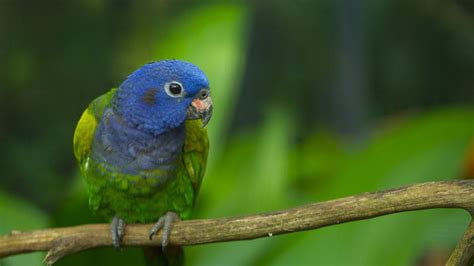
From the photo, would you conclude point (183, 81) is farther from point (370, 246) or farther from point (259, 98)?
point (259, 98)

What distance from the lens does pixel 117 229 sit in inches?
44.3

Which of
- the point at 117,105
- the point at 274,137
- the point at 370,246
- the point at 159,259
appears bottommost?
the point at 370,246

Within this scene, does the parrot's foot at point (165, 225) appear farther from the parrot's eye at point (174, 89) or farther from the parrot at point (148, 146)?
the parrot's eye at point (174, 89)

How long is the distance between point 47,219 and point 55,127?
72cm

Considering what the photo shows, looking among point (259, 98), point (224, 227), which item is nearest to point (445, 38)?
point (259, 98)

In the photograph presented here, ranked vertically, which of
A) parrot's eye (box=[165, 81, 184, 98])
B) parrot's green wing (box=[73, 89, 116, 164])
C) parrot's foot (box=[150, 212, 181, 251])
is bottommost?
parrot's foot (box=[150, 212, 181, 251])

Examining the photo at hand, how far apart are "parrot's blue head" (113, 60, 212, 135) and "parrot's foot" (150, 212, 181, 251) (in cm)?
14

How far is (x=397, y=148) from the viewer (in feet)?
5.37

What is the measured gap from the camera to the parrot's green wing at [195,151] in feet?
3.97

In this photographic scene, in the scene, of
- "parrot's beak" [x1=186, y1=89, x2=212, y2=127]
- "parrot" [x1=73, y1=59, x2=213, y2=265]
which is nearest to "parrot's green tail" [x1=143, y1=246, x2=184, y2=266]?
"parrot" [x1=73, y1=59, x2=213, y2=265]

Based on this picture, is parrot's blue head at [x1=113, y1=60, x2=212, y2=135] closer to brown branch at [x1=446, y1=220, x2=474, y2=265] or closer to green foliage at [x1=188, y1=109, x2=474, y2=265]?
brown branch at [x1=446, y1=220, x2=474, y2=265]

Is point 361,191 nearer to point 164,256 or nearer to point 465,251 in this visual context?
point 164,256

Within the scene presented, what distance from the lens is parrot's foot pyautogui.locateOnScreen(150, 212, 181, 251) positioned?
109 cm

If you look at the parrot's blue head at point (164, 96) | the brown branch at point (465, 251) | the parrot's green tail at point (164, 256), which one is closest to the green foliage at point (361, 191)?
the parrot's green tail at point (164, 256)
